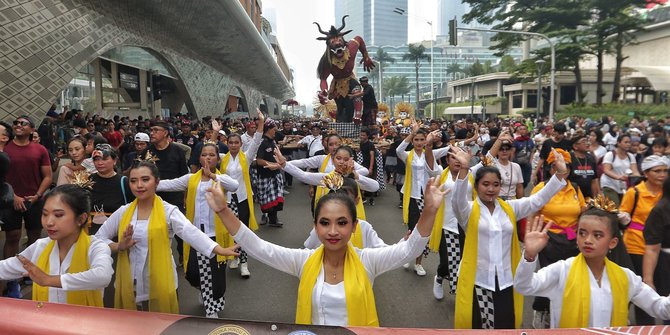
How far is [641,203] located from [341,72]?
845cm

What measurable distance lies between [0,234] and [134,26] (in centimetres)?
1073

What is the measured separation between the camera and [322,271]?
2.38 m

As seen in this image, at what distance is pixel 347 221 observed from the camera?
2299 millimetres

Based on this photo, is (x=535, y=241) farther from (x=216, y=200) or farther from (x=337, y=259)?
(x=216, y=200)

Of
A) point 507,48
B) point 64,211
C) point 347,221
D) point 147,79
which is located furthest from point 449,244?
point 507,48

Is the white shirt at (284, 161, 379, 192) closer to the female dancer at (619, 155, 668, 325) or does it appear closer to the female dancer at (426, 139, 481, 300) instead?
the female dancer at (426, 139, 481, 300)

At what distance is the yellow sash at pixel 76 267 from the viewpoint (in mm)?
2602

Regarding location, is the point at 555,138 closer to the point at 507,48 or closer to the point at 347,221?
the point at 347,221

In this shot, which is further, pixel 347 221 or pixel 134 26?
pixel 134 26

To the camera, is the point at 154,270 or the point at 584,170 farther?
the point at 584,170

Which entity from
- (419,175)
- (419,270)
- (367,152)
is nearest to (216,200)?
(419,270)

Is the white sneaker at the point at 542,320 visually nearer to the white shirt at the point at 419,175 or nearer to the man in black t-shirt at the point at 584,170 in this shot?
the man in black t-shirt at the point at 584,170

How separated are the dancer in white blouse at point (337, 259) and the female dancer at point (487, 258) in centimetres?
93

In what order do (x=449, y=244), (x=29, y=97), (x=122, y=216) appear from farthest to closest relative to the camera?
(x=29, y=97)
(x=449, y=244)
(x=122, y=216)
